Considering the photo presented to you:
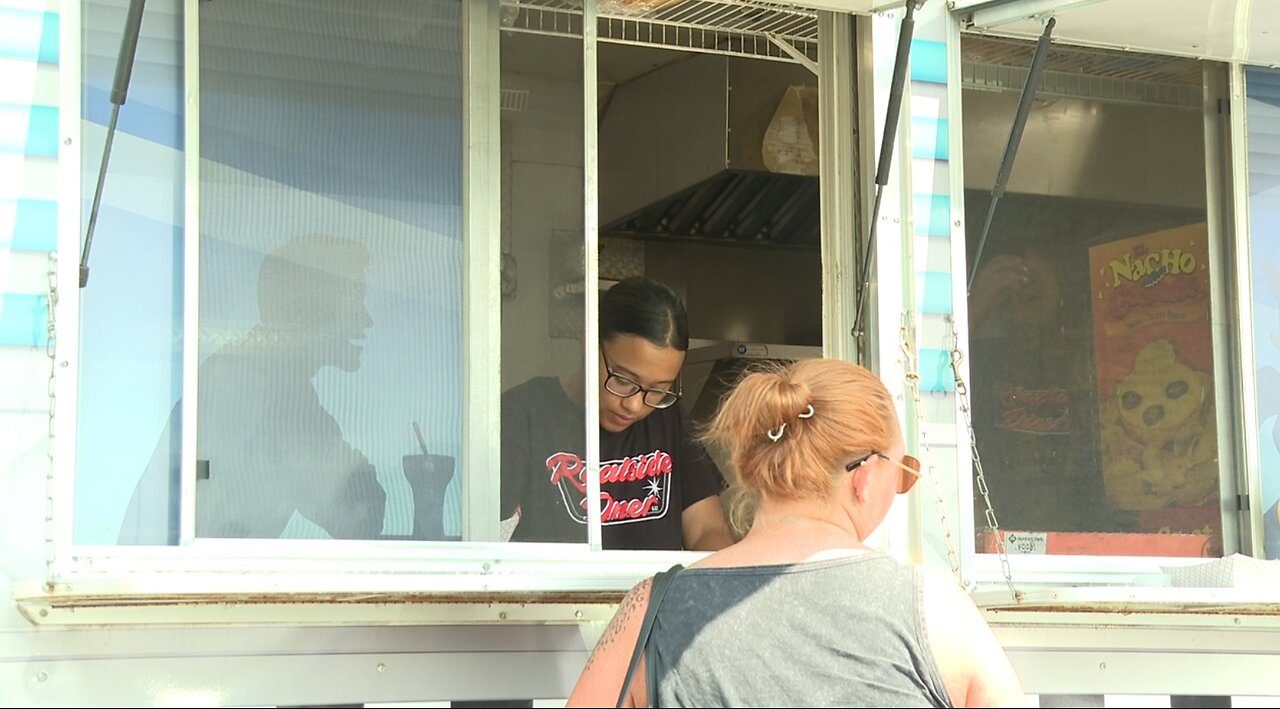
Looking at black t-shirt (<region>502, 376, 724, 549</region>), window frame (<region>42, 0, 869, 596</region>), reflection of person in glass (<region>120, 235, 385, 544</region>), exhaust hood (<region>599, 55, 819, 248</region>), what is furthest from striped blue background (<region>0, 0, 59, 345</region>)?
exhaust hood (<region>599, 55, 819, 248</region>)

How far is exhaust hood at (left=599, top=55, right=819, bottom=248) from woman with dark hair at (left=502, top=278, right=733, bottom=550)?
5.68 ft

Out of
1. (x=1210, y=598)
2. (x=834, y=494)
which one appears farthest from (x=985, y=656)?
(x=1210, y=598)

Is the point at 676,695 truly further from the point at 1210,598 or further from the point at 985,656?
the point at 1210,598

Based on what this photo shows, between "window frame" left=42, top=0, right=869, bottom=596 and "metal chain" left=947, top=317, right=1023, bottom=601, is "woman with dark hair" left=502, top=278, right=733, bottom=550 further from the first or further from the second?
"metal chain" left=947, top=317, right=1023, bottom=601

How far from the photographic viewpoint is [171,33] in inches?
118

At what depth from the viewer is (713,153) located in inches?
225

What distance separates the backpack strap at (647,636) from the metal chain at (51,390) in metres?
1.01

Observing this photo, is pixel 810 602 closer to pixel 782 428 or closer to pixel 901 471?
pixel 782 428

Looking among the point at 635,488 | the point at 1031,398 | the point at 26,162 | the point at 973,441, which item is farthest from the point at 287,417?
the point at 1031,398

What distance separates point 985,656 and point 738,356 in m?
3.77

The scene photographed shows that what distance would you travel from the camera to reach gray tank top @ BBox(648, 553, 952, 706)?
92.7 inches

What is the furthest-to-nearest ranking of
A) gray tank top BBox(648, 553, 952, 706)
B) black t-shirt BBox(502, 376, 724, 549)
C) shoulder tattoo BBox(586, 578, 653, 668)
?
black t-shirt BBox(502, 376, 724, 549)
shoulder tattoo BBox(586, 578, 653, 668)
gray tank top BBox(648, 553, 952, 706)

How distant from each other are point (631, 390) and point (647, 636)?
1.39m

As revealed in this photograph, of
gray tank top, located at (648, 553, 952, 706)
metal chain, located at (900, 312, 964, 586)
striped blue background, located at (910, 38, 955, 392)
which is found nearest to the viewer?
gray tank top, located at (648, 553, 952, 706)
